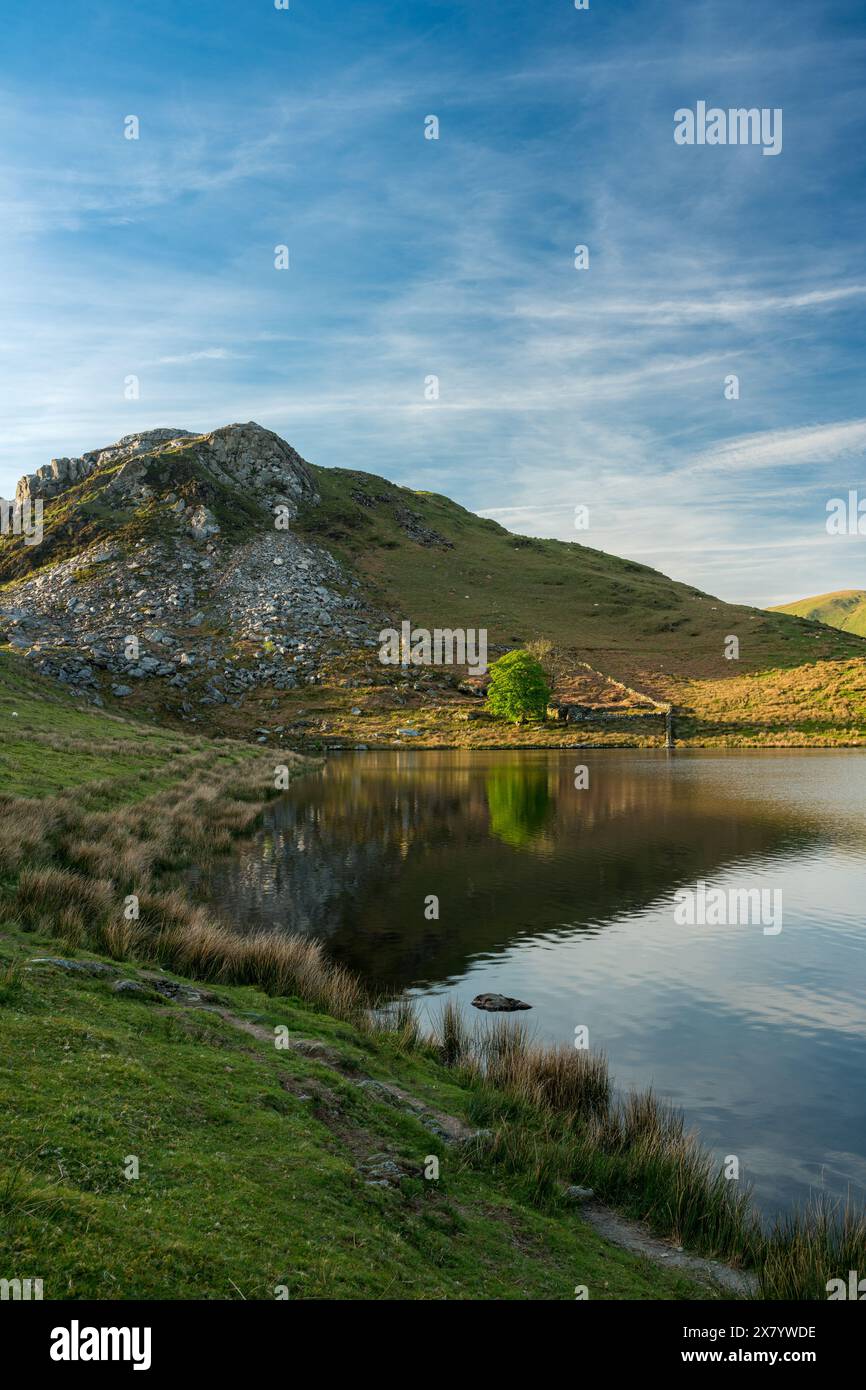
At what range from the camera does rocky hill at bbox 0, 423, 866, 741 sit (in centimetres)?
10362

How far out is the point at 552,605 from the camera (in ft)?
525

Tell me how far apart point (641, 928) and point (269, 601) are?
11552 cm

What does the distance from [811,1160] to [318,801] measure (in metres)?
39.5

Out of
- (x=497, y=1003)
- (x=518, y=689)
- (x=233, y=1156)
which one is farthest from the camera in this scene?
(x=518, y=689)

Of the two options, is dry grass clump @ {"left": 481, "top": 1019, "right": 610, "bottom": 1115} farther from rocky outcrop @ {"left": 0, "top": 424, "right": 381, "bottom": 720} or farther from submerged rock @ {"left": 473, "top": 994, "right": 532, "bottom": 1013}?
rocky outcrop @ {"left": 0, "top": 424, "right": 381, "bottom": 720}

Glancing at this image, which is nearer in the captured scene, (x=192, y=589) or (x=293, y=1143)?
(x=293, y=1143)

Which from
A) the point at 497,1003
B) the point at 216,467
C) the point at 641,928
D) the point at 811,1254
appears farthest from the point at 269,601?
the point at 811,1254

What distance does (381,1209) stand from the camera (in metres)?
7.21

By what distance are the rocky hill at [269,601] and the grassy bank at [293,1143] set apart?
67.0m

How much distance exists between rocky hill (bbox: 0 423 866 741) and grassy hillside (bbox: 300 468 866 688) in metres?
0.57

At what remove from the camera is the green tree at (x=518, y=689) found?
9862 cm

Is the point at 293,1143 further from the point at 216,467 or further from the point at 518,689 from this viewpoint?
the point at 216,467

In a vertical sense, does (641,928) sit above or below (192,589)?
below

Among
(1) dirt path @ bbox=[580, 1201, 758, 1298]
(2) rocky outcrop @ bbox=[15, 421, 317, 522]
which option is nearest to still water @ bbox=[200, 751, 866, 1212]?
(1) dirt path @ bbox=[580, 1201, 758, 1298]
